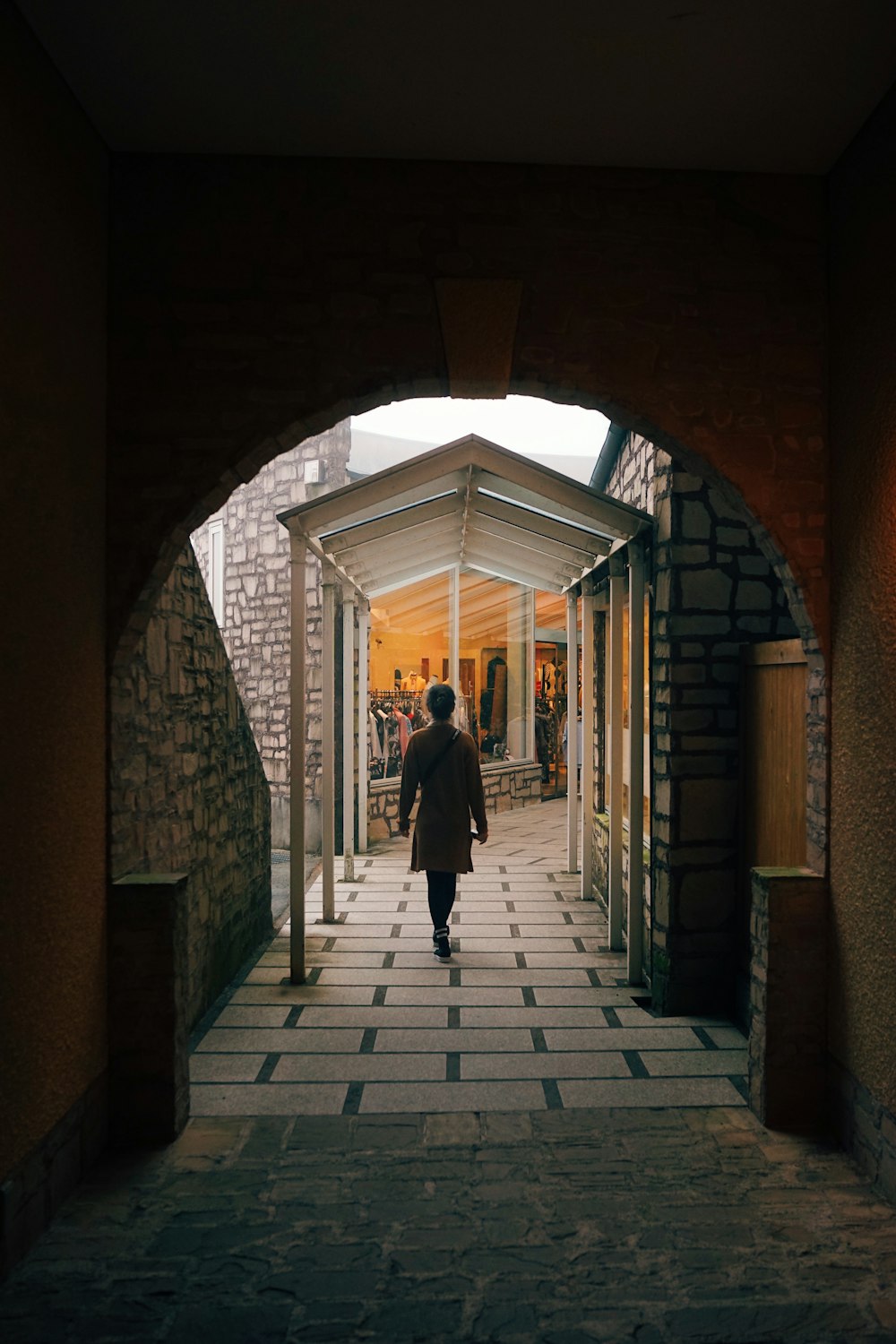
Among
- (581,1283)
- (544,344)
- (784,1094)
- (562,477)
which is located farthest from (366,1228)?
(562,477)

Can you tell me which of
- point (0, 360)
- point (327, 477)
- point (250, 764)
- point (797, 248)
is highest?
point (327, 477)

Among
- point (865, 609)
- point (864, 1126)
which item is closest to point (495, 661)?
point (865, 609)

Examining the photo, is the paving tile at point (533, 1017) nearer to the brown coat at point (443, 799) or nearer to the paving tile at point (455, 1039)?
the paving tile at point (455, 1039)

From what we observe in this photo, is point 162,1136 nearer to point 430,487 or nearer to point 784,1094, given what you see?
point 784,1094

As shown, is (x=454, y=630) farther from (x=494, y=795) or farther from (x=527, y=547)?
(x=527, y=547)

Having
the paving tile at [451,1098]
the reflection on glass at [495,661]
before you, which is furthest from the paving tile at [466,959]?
the reflection on glass at [495,661]

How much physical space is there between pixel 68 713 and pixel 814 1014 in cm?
293

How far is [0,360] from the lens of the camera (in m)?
2.61

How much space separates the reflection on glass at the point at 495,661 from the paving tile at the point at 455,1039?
7.76m

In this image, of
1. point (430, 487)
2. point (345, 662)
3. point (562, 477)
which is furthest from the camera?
point (345, 662)

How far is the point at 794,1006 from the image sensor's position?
3.58 meters

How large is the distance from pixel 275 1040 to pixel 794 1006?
236 cm

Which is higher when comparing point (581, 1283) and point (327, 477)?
point (327, 477)

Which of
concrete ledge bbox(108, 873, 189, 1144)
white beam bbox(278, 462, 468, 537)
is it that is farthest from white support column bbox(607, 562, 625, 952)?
concrete ledge bbox(108, 873, 189, 1144)
